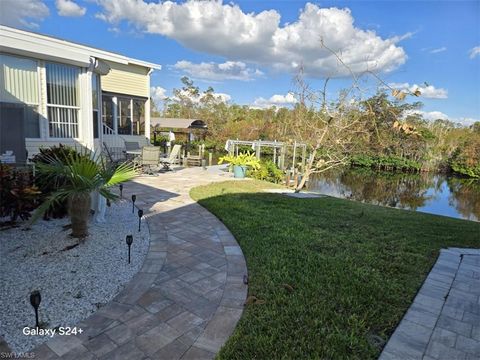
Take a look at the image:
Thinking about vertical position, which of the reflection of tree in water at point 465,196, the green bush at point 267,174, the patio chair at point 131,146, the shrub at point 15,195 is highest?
the patio chair at point 131,146

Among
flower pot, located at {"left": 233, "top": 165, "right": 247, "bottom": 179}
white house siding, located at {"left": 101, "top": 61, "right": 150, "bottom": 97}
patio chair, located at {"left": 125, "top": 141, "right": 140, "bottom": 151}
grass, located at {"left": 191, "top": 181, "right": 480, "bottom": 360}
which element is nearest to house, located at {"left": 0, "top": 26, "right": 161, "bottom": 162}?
grass, located at {"left": 191, "top": 181, "right": 480, "bottom": 360}

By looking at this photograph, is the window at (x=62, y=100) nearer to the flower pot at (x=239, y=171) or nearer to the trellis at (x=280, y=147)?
the flower pot at (x=239, y=171)

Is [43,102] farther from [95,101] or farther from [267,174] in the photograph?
[267,174]

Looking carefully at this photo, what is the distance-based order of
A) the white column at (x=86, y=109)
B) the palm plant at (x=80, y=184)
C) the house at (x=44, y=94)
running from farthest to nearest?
the white column at (x=86, y=109) < the house at (x=44, y=94) < the palm plant at (x=80, y=184)

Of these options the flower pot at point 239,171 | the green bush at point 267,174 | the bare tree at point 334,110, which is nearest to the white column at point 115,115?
the flower pot at point 239,171

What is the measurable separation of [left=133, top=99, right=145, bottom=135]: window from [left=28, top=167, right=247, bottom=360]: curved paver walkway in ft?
36.2

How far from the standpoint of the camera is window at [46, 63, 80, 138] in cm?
664

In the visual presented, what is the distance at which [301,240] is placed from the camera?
434 centimetres

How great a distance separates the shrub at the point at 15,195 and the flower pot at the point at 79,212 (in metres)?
0.71

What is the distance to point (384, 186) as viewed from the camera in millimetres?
17641

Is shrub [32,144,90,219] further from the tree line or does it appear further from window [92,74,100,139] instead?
the tree line

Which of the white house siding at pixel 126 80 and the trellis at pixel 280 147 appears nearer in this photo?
the white house siding at pixel 126 80

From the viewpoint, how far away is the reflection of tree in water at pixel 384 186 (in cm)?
1411

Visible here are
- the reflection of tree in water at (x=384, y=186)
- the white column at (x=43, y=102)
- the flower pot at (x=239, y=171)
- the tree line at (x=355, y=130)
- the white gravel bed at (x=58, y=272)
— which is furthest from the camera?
the reflection of tree in water at (x=384, y=186)
